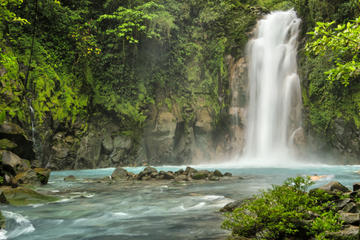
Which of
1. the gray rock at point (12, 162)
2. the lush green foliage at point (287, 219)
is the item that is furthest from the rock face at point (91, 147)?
the lush green foliage at point (287, 219)

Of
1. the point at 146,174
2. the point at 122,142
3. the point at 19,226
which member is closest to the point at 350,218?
the point at 19,226

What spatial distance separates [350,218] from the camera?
14.5 feet

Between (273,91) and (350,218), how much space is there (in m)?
22.2

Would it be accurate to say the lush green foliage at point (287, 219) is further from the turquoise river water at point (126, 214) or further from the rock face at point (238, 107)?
the rock face at point (238, 107)

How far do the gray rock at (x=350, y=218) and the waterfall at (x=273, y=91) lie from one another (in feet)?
64.9

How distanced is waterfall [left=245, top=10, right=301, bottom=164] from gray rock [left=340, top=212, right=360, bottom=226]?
19.8 metres

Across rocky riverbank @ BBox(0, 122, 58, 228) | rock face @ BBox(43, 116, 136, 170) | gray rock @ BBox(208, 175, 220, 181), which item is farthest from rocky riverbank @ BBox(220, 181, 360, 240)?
rock face @ BBox(43, 116, 136, 170)

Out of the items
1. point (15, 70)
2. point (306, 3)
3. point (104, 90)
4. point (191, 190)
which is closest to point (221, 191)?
point (191, 190)

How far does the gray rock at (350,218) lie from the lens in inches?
170

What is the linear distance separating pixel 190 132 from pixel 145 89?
17.5 feet

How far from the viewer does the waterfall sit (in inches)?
968

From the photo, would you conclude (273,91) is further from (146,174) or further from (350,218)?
(350,218)

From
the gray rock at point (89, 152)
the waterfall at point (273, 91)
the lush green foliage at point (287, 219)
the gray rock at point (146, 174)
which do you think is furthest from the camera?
the waterfall at point (273, 91)

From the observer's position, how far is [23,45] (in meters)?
20.0
